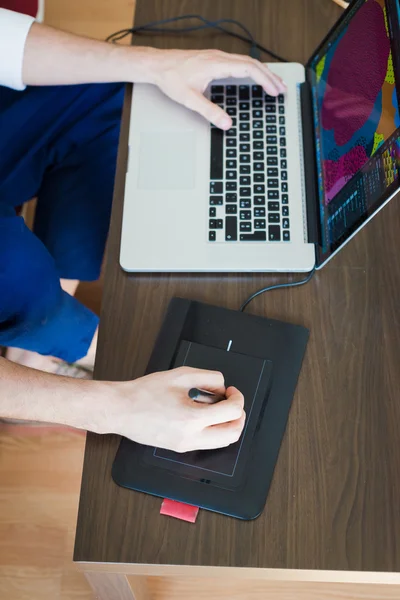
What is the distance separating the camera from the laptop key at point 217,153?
2.77 feet

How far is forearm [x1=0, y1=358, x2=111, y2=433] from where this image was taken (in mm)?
688

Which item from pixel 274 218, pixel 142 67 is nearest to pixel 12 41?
pixel 142 67

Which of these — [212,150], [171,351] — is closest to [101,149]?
[212,150]

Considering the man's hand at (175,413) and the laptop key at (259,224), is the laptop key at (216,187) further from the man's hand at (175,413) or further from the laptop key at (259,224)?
the man's hand at (175,413)

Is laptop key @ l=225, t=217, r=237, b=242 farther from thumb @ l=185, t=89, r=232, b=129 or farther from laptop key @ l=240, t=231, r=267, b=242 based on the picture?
thumb @ l=185, t=89, r=232, b=129

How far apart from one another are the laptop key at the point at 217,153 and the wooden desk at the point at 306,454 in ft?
0.46

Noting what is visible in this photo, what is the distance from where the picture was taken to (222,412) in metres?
0.65

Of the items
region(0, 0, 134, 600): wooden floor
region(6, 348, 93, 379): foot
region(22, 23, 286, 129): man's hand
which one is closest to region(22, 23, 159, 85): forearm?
region(22, 23, 286, 129): man's hand

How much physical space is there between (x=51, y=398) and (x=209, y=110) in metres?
0.50

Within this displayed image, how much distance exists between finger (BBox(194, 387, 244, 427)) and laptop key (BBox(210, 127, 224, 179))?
36cm

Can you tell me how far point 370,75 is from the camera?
72 centimetres

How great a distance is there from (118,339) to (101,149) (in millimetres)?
519

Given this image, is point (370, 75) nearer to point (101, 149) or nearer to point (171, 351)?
point (171, 351)

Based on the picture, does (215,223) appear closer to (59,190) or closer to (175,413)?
(175,413)
